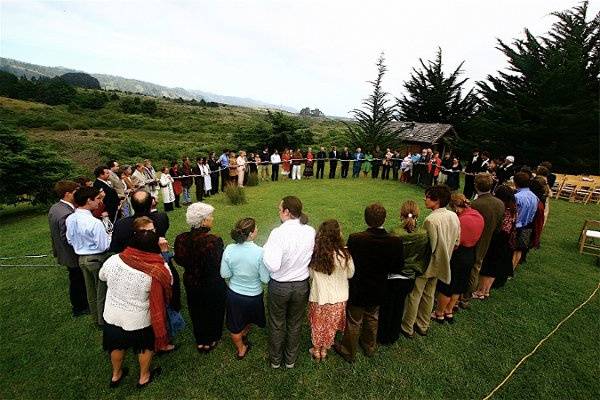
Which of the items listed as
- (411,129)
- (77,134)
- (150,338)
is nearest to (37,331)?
(150,338)

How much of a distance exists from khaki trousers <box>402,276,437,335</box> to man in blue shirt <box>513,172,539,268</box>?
2.34 metres

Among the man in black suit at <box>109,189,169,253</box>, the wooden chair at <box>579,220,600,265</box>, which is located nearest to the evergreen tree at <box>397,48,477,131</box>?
the wooden chair at <box>579,220,600,265</box>

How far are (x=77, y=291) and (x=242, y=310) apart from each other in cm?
259

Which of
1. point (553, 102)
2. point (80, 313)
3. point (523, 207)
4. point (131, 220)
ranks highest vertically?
point (553, 102)

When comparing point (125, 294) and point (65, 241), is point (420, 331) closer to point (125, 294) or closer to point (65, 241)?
point (125, 294)

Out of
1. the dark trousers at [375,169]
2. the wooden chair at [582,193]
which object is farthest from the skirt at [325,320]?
the wooden chair at [582,193]

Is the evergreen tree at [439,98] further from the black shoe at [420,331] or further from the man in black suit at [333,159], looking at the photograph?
the black shoe at [420,331]

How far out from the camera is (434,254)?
376 centimetres

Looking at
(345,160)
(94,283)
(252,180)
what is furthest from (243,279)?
(345,160)

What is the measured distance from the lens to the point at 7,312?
14.7ft

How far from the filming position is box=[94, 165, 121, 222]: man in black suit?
5.77m

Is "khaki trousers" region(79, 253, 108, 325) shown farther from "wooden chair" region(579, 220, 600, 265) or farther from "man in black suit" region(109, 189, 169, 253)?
"wooden chair" region(579, 220, 600, 265)

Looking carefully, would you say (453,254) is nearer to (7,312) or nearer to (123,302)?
(123,302)

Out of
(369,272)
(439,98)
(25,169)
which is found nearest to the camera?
(369,272)
